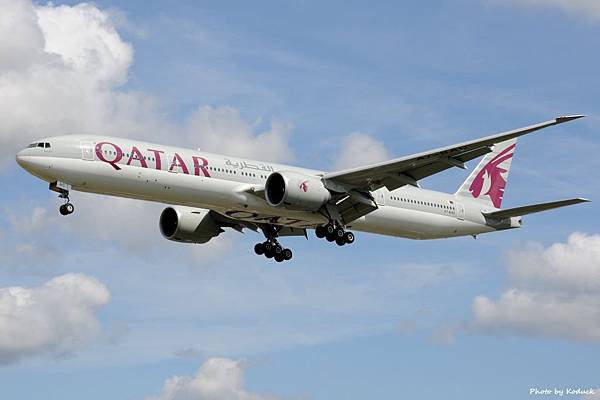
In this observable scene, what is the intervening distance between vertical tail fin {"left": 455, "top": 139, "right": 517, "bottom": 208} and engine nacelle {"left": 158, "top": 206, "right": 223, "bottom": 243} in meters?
13.4

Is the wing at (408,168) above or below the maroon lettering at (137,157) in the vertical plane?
above

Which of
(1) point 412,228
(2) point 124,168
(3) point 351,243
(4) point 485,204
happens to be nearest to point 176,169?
(2) point 124,168

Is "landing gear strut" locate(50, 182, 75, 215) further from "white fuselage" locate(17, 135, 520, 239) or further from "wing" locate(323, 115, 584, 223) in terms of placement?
"wing" locate(323, 115, 584, 223)

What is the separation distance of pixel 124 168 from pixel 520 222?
74.7 feet

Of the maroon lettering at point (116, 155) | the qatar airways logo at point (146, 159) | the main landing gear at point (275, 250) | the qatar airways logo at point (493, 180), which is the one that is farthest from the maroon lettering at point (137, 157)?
the qatar airways logo at point (493, 180)

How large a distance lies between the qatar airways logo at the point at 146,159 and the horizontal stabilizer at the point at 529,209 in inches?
632

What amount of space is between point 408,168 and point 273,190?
617cm

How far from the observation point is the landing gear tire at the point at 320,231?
4962 cm

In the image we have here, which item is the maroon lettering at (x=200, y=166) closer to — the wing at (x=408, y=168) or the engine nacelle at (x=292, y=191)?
the engine nacelle at (x=292, y=191)

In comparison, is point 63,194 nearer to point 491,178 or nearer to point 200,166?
point 200,166

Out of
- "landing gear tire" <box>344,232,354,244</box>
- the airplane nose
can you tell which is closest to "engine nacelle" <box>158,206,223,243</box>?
"landing gear tire" <box>344,232,354,244</box>

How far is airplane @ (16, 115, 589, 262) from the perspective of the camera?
43.5 meters

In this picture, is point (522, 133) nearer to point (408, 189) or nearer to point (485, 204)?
point (408, 189)

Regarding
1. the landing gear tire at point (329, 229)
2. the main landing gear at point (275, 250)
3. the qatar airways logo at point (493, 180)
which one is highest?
the qatar airways logo at point (493, 180)
